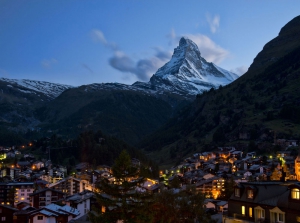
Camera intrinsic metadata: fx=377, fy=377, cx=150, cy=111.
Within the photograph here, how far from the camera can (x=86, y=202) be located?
68.2 meters

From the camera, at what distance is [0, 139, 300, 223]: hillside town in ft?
107

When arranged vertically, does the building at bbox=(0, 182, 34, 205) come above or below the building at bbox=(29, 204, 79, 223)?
below

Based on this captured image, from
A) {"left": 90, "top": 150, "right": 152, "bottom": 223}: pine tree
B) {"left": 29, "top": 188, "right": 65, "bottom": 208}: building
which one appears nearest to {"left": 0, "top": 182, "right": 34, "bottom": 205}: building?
{"left": 29, "top": 188, "right": 65, "bottom": 208}: building

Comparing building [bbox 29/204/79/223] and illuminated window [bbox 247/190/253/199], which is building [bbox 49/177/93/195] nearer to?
building [bbox 29/204/79/223]

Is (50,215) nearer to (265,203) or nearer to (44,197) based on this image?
(44,197)

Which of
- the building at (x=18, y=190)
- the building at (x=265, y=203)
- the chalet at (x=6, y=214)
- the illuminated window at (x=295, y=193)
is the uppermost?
the illuminated window at (x=295, y=193)

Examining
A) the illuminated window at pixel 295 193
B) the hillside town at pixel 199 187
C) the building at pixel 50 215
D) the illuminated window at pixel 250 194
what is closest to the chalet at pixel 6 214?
the hillside town at pixel 199 187

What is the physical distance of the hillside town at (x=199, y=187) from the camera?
32.5m

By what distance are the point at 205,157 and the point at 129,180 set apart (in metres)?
139

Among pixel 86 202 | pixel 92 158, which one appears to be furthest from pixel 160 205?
pixel 92 158

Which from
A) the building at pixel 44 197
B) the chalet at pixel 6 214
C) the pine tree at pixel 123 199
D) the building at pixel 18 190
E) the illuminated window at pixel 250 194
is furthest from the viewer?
the building at pixel 18 190

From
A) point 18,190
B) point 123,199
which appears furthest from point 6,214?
point 123,199

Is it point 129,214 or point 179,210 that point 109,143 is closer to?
point 179,210

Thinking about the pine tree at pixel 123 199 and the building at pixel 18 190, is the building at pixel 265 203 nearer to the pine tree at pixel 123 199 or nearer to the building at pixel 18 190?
the pine tree at pixel 123 199
